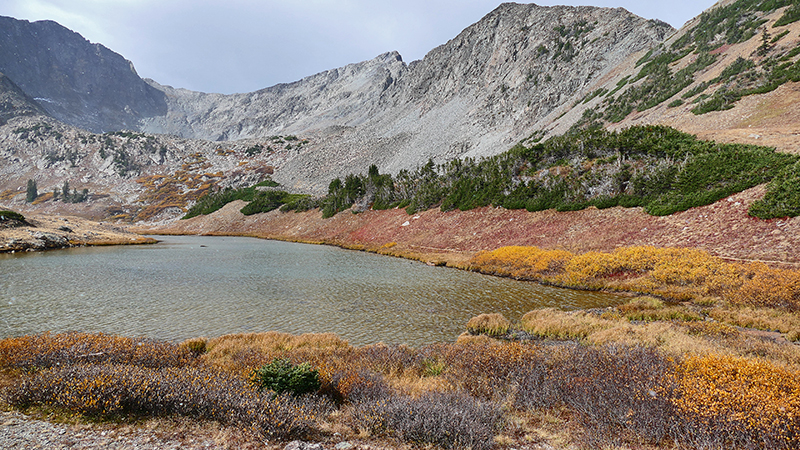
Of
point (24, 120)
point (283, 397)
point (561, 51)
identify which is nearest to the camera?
point (283, 397)

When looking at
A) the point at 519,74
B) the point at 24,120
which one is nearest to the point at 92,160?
the point at 24,120

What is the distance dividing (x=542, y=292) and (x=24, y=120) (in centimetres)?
25272

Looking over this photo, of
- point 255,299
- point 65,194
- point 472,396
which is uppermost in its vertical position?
point 65,194

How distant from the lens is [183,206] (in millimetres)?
117250

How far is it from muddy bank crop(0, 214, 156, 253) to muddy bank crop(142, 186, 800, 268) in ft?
86.3

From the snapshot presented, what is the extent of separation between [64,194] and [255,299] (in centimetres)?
15552

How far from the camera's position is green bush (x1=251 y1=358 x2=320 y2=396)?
7.23 m

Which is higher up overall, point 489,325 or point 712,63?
point 712,63

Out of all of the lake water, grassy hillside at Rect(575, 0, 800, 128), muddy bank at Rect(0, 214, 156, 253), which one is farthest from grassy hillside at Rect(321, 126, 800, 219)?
muddy bank at Rect(0, 214, 156, 253)

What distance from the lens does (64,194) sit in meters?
126

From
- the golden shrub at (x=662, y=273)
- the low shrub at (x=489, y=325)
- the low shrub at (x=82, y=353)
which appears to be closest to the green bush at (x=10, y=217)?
the low shrub at (x=82, y=353)

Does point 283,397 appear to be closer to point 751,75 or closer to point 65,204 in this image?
point 751,75

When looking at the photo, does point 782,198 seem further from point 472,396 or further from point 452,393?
point 452,393

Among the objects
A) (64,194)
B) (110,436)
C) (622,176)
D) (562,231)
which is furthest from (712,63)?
(64,194)
